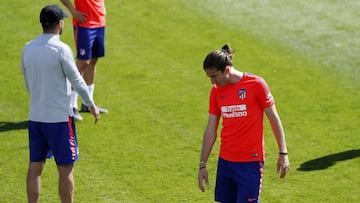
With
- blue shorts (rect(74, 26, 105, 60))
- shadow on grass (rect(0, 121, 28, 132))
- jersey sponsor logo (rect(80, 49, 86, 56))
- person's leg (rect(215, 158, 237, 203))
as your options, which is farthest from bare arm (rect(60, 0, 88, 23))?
person's leg (rect(215, 158, 237, 203))

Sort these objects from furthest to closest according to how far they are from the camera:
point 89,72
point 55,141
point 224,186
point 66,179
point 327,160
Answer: point 89,72 < point 327,160 < point 66,179 < point 55,141 < point 224,186

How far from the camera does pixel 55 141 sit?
9195 millimetres

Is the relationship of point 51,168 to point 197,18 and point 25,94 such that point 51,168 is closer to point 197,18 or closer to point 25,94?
point 25,94

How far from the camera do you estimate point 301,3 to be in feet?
59.3

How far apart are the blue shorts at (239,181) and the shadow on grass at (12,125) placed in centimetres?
500

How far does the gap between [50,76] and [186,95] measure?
5.07m

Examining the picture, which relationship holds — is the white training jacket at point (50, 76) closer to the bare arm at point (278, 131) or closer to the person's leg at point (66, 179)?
the person's leg at point (66, 179)

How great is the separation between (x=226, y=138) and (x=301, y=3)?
Result: 1012cm

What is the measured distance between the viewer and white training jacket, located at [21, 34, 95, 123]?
9.03m

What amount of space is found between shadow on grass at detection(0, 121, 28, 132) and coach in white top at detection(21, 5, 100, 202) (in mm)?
3478

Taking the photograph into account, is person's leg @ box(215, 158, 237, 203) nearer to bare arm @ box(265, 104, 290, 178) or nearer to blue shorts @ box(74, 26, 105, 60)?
bare arm @ box(265, 104, 290, 178)

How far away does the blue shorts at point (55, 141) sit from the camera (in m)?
9.16

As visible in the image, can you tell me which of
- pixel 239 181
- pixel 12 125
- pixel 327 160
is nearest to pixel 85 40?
pixel 12 125

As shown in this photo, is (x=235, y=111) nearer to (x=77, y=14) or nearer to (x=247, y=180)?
(x=247, y=180)
